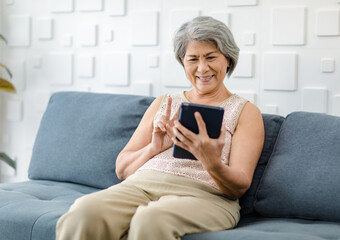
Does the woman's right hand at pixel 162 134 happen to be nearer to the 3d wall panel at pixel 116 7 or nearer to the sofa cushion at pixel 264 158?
the sofa cushion at pixel 264 158

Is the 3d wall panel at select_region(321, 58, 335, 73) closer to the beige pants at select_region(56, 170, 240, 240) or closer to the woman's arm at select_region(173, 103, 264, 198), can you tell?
the woman's arm at select_region(173, 103, 264, 198)

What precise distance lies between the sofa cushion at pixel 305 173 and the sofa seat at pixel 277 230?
53 millimetres

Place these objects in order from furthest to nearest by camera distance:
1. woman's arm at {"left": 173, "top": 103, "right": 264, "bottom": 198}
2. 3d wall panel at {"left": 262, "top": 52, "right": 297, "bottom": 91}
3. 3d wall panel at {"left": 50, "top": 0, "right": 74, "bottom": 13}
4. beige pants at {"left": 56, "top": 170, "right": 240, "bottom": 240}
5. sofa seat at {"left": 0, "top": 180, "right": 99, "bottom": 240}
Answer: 1. 3d wall panel at {"left": 50, "top": 0, "right": 74, "bottom": 13}
2. 3d wall panel at {"left": 262, "top": 52, "right": 297, "bottom": 91}
3. sofa seat at {"left": 0, "top": 180, "right": 99, "bottom": 240}
4. woman's arm at {"left": 173, "top": 103, "right": 264, "bottom": 198}
5. beige pants at {"left": 56, "top": 170, "right": 240, "bottom": 240}

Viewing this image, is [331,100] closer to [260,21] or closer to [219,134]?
[260,21]

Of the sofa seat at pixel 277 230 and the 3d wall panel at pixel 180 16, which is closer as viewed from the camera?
the sofa seat at pixel 277 230

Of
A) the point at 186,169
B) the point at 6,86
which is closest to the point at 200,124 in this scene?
the point at 186,169

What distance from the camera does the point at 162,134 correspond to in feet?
6.89

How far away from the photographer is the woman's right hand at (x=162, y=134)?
2006 mm

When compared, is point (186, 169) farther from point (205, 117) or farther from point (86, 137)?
point (86, 137)

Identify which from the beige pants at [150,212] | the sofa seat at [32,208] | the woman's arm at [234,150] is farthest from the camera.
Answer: the sofa seat at [32,208]

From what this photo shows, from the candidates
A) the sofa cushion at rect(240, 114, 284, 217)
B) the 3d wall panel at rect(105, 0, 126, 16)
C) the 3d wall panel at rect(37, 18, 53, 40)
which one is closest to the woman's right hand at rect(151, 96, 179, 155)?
the sofa cushion at rect(240, 114, 284, 217)

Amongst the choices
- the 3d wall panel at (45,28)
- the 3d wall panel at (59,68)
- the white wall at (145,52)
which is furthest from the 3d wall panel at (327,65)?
A: the 3d wall panel at (45,28)

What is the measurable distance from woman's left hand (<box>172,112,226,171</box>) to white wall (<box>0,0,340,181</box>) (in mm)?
1024

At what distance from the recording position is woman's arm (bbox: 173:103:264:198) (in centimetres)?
176
